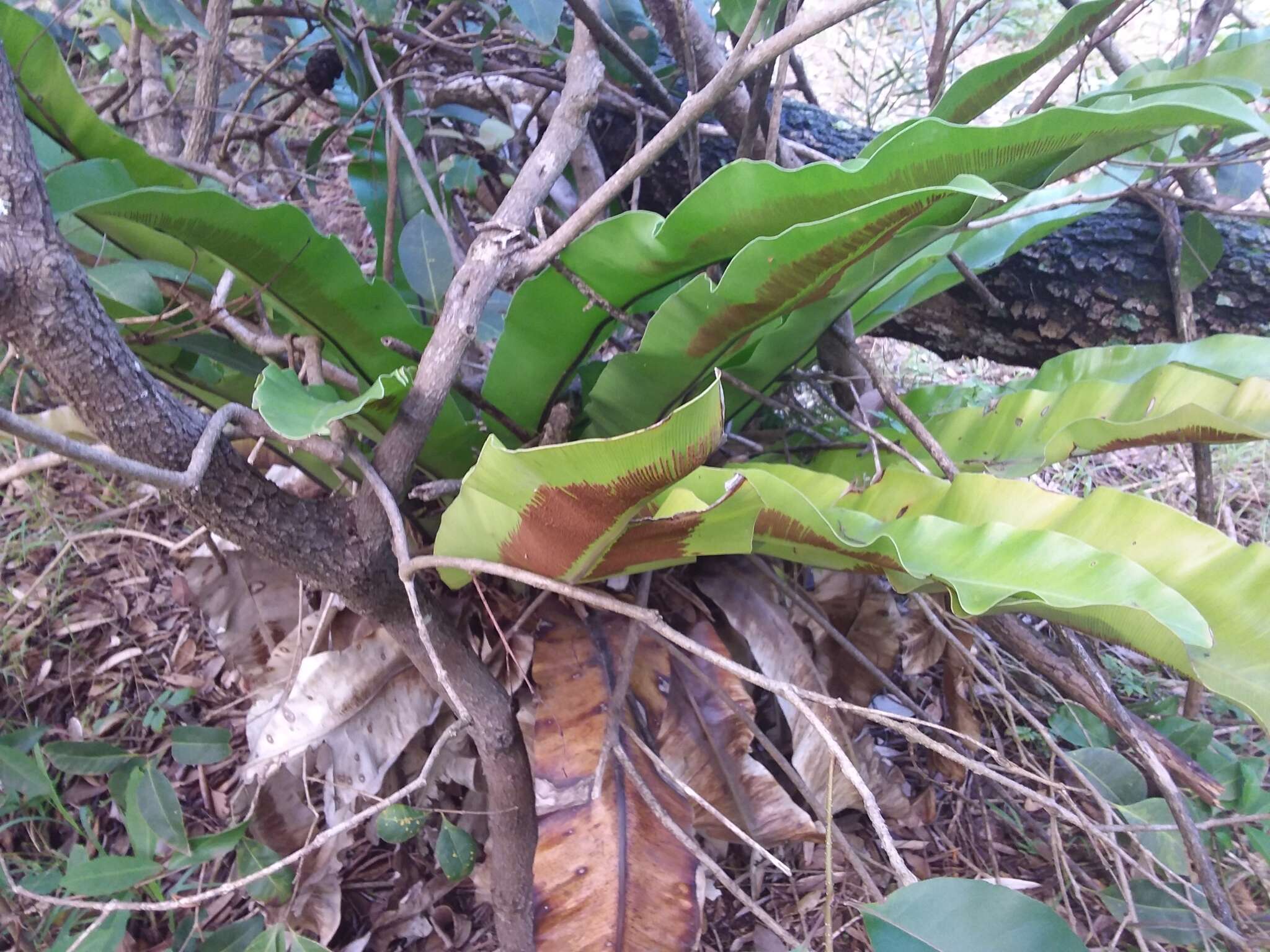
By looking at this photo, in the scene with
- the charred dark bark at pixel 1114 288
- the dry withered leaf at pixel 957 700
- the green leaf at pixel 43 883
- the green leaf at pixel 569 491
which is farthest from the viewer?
the charred dark bark at pixel 1114 288

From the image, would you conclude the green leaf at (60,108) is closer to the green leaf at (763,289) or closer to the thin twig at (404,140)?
the thin twig at (404,140)

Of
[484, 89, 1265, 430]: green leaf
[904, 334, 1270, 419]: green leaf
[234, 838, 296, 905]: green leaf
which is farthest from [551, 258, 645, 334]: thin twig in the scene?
[234, 838, 296, 905]: green leaf

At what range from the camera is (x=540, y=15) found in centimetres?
70

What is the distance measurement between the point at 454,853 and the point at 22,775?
1.46 feet

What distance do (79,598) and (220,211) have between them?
933mm

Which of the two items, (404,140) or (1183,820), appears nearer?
(1183,820)

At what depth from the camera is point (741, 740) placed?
66 cm

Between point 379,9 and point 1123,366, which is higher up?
point 379,9

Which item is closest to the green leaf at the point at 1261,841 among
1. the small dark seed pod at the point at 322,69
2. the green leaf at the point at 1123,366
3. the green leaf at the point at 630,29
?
the green leaf at the point at 1123,366

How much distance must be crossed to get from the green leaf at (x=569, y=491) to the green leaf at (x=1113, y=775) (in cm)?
47

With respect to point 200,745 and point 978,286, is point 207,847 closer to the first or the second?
point 200,745

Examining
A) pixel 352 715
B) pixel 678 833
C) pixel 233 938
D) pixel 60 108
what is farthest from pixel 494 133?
pixel 233 938

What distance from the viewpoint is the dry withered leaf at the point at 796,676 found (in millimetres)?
673

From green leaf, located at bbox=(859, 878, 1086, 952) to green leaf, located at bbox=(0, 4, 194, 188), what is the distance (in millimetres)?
678
